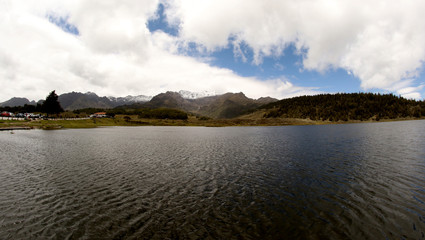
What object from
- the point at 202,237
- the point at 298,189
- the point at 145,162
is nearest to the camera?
the point at 202,237

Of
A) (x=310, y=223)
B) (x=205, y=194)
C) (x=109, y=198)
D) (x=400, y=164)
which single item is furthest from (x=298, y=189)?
(x=400, y=164)

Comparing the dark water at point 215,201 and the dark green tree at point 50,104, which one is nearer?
the dark water at point 215,201

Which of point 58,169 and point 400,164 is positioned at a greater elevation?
point 400,164

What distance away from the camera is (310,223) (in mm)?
15734

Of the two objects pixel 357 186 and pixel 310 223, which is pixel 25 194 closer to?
pixel 310 223

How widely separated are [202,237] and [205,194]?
8267mm

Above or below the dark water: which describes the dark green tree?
above

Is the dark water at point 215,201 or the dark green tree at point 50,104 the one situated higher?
the dark green tree at point 50,104

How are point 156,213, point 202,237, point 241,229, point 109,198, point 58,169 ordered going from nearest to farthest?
point 202,237 < point 241,229 < point 156,213 < point 109,198 < point 58,169

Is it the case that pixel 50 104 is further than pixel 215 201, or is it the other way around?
pixel 50 104

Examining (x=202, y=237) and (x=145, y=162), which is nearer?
A: (x=202, y=237)

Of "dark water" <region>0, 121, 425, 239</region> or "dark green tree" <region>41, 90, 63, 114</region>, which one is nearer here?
"dark water" <region>0, 121, 425, 239</region>

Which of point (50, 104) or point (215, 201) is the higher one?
point (50, 104)

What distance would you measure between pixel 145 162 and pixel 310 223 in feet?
103
